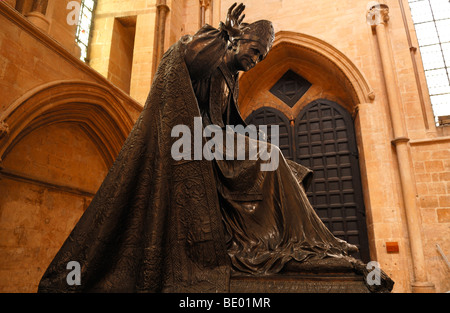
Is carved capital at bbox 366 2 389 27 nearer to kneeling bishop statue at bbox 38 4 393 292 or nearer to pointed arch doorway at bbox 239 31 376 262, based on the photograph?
pointed arch doorway at bbox 239 31 376 262

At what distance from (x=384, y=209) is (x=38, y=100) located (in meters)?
6.00

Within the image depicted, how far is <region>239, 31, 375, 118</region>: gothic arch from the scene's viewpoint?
23.1 feet

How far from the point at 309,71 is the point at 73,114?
5.86 metres

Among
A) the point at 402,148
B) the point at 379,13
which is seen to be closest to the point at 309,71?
the point at 379,13

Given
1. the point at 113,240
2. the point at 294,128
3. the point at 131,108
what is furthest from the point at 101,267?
the point at 294,128

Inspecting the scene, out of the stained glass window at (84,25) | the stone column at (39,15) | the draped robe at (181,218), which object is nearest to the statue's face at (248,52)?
the draped robe at (181,218)

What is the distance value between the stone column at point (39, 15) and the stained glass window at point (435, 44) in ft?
25.1

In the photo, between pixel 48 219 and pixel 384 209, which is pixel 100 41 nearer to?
pixel 48 219

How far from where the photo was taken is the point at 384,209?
6059mm

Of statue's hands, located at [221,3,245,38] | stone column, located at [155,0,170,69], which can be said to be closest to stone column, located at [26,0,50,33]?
stone column, located at [155,0,170,69]

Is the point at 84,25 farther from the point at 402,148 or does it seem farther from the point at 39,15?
the point at 402,148

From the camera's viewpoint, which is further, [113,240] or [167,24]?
[167,24]

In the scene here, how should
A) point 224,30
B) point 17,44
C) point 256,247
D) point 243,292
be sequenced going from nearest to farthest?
point 243,292 → point 256,247 → point 224,30 → point 17,44

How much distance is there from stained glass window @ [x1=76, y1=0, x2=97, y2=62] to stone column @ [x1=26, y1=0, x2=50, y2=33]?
2.23 meters
